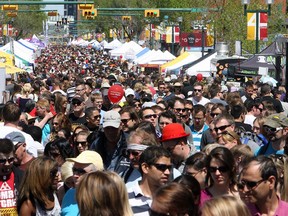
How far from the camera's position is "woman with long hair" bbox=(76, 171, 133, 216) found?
5254 mm

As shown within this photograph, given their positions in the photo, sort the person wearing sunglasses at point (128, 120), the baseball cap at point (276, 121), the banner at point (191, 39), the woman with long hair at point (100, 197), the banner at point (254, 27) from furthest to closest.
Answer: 1. the banner at point (191, 39)
2. the banner at point (254, 27)
3. the person wearing sunglasses at point (128, 120)
4. the baseball cap at point (276, 121)
5. the woman with long hair at point (100, 197)

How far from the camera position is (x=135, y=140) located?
26.3 feet

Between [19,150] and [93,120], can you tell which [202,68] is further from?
[19,150]

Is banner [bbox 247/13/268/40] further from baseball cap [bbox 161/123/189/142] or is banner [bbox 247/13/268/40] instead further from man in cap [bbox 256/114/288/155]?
baseball cap [bbox 161/123/189/142]

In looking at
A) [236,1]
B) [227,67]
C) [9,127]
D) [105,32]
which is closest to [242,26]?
[236,1]

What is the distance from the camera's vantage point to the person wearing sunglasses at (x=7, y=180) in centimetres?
760

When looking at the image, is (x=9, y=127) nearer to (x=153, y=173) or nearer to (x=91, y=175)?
(x=153, y=173)

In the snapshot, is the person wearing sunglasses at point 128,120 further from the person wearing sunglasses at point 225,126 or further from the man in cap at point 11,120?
the man in cap at point 11,120

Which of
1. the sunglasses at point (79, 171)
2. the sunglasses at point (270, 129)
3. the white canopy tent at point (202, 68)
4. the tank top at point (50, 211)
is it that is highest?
the sunglasses at point (79, 171)

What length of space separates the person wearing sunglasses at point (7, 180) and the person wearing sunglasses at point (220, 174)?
68.3 inches

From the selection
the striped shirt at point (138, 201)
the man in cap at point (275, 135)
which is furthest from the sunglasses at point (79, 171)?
the man in cap at point (275, 135)

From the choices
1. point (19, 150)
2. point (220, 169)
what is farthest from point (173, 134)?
point (220, 169)

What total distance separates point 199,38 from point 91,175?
48.9 meters

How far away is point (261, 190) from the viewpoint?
19.8 ft
